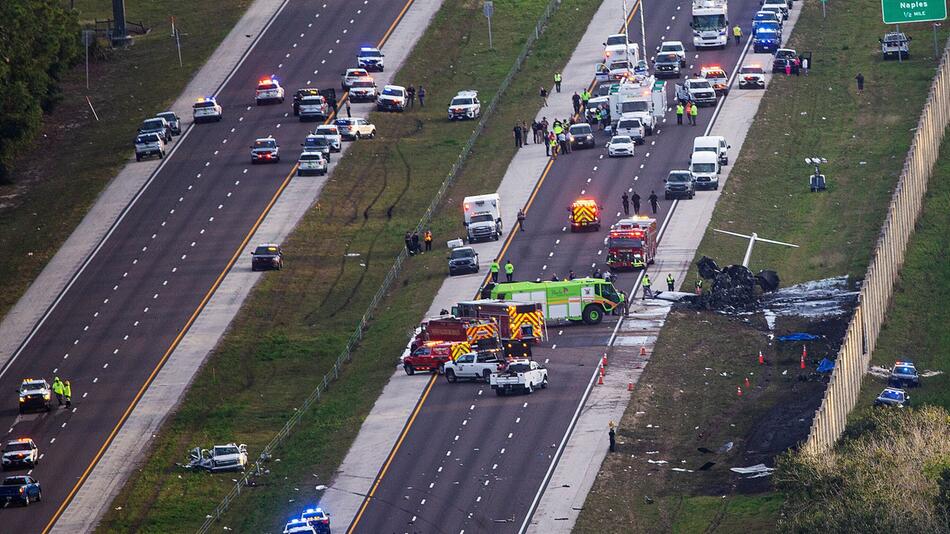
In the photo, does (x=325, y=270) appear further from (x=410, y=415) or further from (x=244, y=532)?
(x=244, y=532)

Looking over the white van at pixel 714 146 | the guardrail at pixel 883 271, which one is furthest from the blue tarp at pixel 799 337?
the white van at pixel 714 146

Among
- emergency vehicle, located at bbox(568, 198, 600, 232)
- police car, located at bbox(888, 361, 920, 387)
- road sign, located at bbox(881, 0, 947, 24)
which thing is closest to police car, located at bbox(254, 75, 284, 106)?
emergency vehicle, located at bbox(568, 198, 600, 232)

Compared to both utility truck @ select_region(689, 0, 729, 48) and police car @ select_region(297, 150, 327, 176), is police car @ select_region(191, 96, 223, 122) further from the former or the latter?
utility truck @ select_region(689, 0, 729, 48)

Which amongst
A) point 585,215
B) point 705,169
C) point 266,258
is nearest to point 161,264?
point 266,258

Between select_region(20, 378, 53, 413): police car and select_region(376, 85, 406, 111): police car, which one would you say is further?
select_region(376, 85, 406, 111): police car

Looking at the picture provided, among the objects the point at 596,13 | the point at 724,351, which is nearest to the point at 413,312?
the point at 724,351

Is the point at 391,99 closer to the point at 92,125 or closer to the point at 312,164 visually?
the point at 312,164

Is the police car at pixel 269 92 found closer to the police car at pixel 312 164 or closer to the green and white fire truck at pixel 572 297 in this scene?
the police car at pixel 312 164
